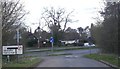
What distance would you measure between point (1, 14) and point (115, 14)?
13.0m

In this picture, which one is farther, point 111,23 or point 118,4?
point 111,23

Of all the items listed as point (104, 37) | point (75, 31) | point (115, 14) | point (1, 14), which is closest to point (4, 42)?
point (1, 14)

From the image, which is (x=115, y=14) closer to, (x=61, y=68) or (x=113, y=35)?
(x=113, y=35)

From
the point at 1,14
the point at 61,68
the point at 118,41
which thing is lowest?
the point at 61,68

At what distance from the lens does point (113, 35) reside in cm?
3600

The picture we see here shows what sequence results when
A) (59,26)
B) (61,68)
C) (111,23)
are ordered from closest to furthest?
(61,68)
(111,23)
(59,26)

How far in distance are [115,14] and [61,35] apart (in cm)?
7882

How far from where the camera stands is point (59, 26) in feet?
356

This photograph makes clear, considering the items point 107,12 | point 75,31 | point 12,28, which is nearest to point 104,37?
point 107,12

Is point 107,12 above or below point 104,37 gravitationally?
above

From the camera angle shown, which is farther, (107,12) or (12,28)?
(107,12)

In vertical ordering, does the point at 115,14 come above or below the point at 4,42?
above

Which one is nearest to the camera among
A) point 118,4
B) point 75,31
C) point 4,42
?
point 4,42

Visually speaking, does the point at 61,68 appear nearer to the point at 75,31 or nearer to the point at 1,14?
the point at 1,14
